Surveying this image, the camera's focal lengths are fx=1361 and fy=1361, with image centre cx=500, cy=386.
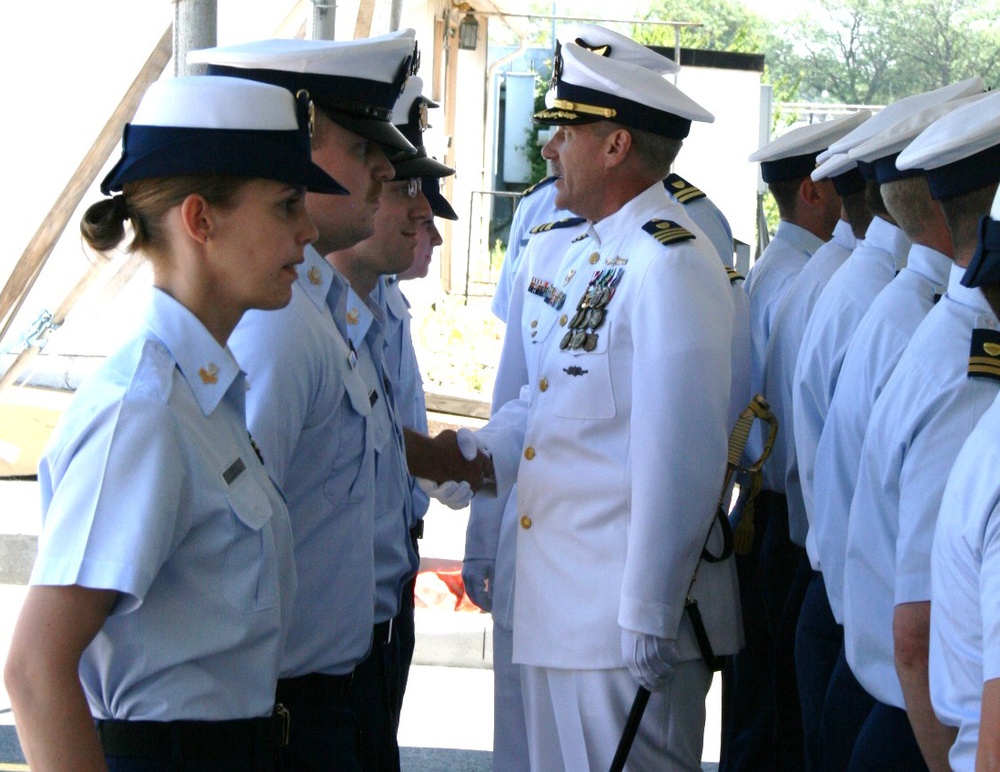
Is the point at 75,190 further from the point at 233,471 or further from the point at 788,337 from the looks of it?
the point at 233,471

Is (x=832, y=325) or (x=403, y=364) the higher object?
(x=832, y=325)

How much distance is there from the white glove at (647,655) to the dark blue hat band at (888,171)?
1.13 m

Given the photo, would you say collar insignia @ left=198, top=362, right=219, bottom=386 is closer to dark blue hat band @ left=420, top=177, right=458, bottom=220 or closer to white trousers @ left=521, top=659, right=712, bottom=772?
white trousers @ left=521, top=659, right=712, bottom=772

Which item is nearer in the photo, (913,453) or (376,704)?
(913,453)

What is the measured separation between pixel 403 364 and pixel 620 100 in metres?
1.02

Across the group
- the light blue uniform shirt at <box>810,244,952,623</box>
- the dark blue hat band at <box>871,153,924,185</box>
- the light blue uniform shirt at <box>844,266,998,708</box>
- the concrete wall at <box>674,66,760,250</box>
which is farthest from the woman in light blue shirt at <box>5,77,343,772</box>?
the concrete wall at <box>674,66,760,250</box>

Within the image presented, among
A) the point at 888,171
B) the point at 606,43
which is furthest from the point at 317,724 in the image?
the point at 606,43

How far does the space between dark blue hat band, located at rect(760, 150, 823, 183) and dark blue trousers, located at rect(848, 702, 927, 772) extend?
2461mm

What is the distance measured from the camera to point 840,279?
11.7 feet

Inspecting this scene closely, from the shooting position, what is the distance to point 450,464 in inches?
134

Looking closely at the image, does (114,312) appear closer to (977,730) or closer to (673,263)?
(673,263)

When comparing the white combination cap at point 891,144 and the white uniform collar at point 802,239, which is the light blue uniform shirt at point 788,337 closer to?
the white uniform collar at point 802,239

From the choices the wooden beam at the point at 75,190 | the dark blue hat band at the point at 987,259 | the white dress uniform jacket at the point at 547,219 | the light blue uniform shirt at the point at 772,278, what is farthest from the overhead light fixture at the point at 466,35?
the dark blue hat band at the point at 987,259

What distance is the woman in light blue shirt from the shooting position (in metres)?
1.79
